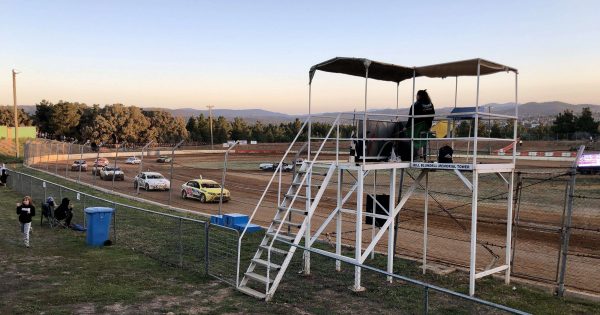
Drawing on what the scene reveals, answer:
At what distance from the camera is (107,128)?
108 metres

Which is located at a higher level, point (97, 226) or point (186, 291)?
point (97, 226)

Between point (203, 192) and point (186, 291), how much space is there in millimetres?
18709

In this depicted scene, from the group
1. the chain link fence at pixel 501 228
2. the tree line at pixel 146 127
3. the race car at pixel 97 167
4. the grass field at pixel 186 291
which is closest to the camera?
the grass field at pixel 186 291

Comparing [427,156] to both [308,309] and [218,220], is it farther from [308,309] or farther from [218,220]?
[218,220]

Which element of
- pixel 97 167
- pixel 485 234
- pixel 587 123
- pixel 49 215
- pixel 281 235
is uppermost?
pixel 587 123

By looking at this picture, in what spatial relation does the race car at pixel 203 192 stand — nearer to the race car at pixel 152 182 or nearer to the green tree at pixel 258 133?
the race car at pixel 152 182

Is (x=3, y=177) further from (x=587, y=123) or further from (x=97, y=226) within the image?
(x=587, y=123)

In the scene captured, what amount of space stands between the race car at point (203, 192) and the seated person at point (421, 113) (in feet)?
61.2

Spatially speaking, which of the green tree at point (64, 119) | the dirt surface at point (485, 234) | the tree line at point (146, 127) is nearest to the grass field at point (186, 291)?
the dirt surface at point (485, 234)

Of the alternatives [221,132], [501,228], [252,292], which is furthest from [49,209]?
[221,132]

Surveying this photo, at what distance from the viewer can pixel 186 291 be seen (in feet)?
34.1

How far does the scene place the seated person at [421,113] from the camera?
11.6 meters

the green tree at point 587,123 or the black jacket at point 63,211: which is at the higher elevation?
the green tree at point 587,123

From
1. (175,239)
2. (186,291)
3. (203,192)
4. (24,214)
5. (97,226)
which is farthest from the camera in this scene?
(203,192)
